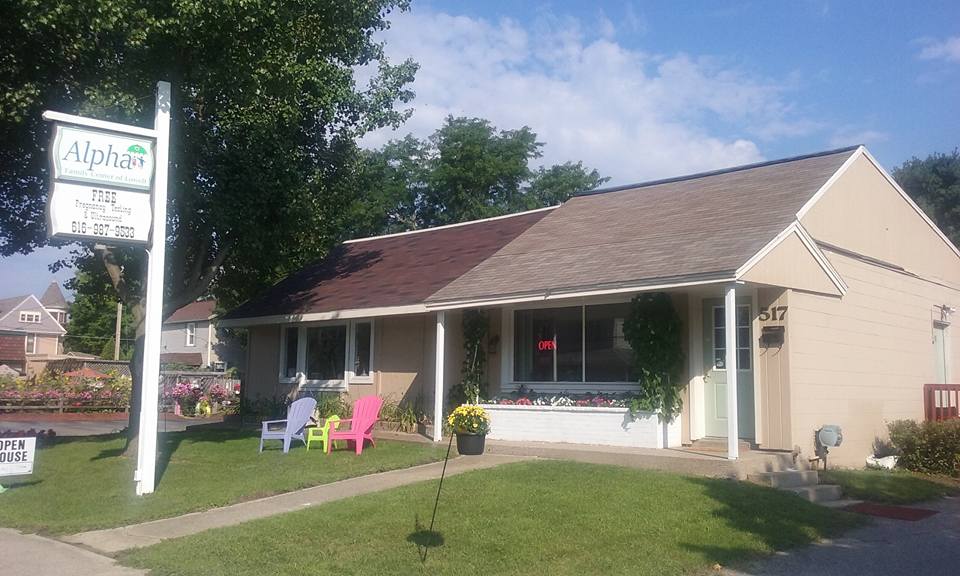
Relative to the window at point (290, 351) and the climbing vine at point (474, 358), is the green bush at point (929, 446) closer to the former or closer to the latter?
the climbing vine at point (474, 358)

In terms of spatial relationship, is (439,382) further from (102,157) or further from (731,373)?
(102,157)

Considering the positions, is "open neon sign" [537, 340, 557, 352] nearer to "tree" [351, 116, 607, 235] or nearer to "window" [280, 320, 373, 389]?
"window" [280, 320, 373, 389]

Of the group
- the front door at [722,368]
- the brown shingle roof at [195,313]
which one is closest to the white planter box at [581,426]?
the front door at [722,368]

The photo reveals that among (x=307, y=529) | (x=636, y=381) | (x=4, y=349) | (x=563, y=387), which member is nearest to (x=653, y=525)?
(x=307, y=529)

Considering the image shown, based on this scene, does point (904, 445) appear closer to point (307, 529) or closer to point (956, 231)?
point (307, 529)

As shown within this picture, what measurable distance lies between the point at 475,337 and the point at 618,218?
3.52 m

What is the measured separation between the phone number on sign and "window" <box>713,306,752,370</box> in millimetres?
8631

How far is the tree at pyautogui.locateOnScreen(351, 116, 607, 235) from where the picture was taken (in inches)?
1453

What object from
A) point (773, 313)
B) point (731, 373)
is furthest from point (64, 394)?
point (731, 373)

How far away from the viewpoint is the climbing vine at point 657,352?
12.9 meters

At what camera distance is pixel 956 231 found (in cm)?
3575

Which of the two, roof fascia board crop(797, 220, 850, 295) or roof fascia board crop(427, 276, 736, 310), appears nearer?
roof fascia board crop(427, 276, 736, 310)

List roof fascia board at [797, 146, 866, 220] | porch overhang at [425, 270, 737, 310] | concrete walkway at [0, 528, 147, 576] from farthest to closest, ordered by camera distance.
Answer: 1. roof fascia board at [797, 146, 866, 220]
2. porch overhang at [425, 270, 737, 310]
3. concrete walkway at [0, 528, 147, 576]

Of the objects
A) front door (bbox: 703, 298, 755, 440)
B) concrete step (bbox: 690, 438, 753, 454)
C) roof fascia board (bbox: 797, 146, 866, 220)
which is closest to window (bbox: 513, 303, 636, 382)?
front door (bbox: 703, 298, 755, 440)
